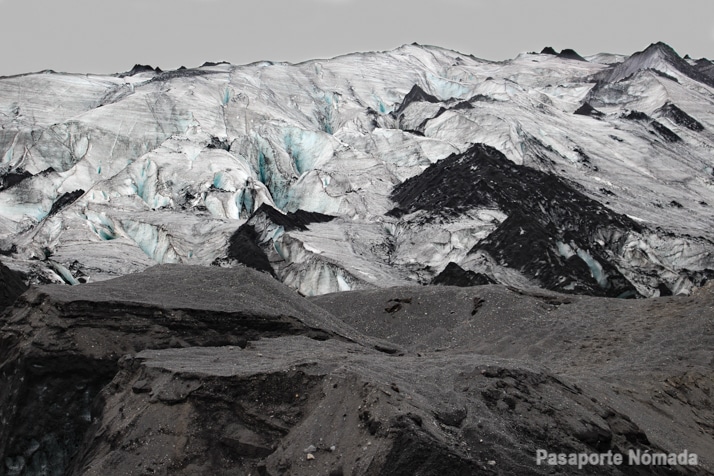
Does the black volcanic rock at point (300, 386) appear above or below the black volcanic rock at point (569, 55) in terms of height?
below

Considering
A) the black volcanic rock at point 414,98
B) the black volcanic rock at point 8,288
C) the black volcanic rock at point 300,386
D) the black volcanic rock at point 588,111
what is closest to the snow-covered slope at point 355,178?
the black volcanic rock at point 414,98

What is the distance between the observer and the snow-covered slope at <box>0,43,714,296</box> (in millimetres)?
→ 32906

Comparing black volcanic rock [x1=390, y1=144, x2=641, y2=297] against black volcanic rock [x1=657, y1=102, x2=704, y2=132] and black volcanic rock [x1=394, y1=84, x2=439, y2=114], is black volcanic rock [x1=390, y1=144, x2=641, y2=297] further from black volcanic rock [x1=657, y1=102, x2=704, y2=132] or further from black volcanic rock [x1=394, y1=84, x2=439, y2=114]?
black volcanic rock [x1=657, y1=102, x2=704, y2=132]

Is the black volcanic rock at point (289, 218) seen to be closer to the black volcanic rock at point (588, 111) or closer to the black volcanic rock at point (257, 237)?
the black volcanic rock at point (257, 237)

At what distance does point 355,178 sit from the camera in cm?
4403

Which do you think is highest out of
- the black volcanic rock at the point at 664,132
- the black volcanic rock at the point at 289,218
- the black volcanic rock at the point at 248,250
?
the black volcanic rock at the point at 664,132

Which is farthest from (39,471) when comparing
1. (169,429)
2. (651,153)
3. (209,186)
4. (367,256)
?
(651,153)

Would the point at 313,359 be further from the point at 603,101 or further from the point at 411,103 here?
the point at 603,101

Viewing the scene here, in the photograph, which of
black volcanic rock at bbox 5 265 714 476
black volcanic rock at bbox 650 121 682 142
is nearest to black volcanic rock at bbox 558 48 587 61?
black volcanic rock at bbox 650 121 682 142

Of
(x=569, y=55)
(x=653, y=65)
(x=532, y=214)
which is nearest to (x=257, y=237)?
(x=532, y=214)

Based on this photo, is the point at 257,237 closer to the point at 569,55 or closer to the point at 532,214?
the point at 532,214

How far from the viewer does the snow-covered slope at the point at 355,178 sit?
108ft

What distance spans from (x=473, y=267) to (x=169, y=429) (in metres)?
20.6

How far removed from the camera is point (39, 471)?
43.5 feet
